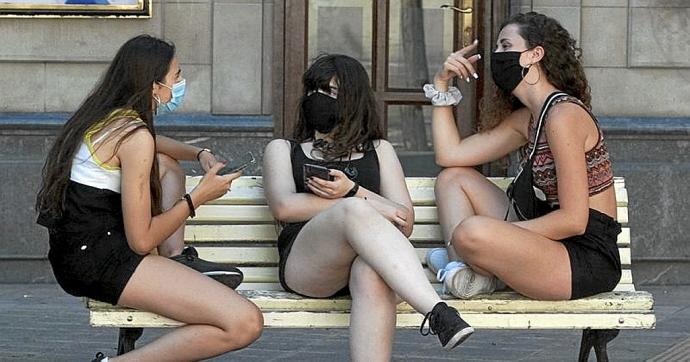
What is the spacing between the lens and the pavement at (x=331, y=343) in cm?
647

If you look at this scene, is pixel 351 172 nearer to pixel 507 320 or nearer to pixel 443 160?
pixel 443 160

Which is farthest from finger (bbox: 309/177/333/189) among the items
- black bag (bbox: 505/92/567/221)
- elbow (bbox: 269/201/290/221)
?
black bag (bbox: 505/92/567/221)

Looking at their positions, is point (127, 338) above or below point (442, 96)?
below

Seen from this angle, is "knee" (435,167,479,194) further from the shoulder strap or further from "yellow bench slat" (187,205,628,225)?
"yellow bench slat" (187,205,628,225)

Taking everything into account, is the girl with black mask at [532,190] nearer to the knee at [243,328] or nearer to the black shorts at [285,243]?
the black shorts at [285,243]

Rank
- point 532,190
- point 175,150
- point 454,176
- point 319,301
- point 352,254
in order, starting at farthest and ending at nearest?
point 454,176, point 175,150, point 532,190, point 319,301, point 352,254

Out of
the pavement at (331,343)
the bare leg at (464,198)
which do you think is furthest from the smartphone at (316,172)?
the pavement at (331,343)

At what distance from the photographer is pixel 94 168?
496 centimetres

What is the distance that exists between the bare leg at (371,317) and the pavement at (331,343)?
1.41 meters

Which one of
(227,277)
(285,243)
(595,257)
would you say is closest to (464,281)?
Result: (595,257)

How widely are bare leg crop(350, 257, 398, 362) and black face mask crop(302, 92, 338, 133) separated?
2.51 ft

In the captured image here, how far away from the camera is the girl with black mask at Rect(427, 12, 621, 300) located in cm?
514

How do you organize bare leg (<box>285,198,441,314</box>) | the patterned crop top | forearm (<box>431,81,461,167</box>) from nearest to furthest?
bare leg (<box>285,198,441,314</box>), the patterned crop top, forearm (<box>431,81,461,167</box>)

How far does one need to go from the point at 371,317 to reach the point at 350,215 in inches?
14.6
